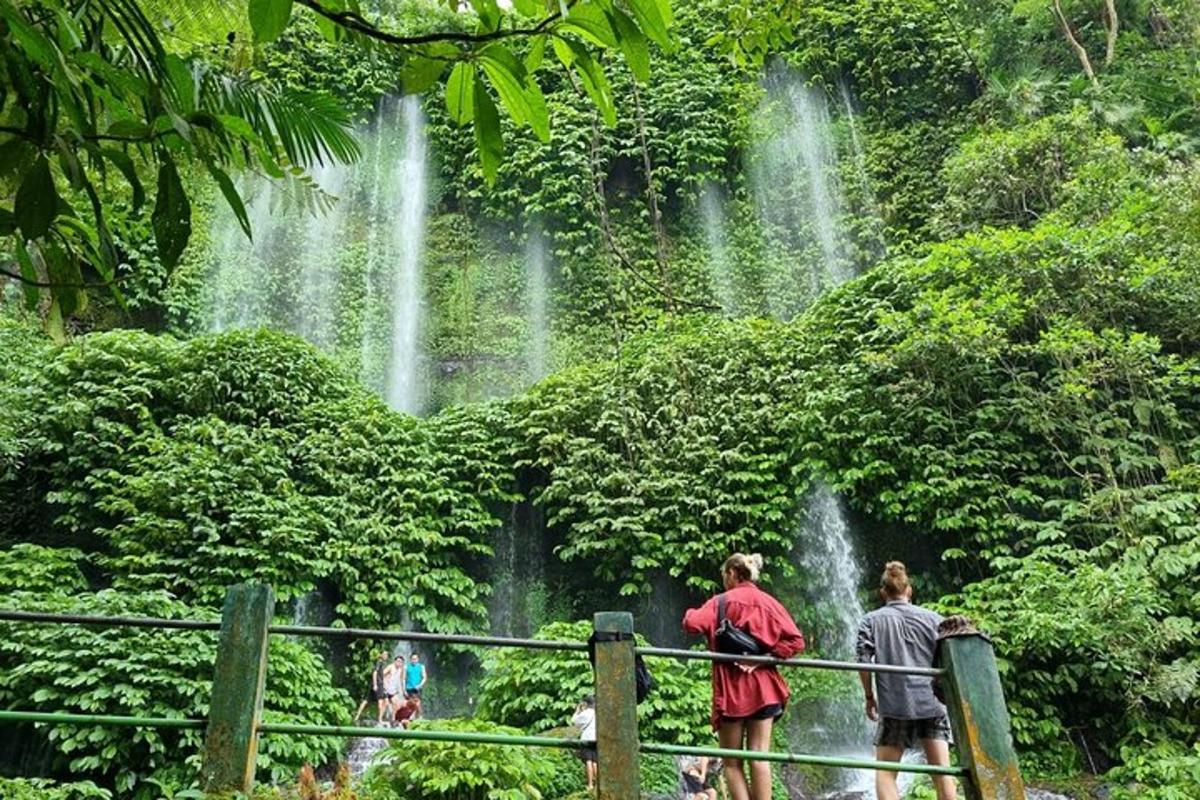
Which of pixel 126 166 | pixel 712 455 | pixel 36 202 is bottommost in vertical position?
pixel 36 202

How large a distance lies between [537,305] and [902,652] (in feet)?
42.0

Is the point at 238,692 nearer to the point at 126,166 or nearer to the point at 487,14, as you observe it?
the point at 126,166

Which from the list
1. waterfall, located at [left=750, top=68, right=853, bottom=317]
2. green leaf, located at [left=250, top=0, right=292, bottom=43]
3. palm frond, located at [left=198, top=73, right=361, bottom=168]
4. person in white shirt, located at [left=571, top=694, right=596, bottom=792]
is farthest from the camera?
waterfall, located at [left=750, top=68, right=853, bottom=317]

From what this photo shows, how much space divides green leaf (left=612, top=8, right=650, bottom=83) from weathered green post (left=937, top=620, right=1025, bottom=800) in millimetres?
2620

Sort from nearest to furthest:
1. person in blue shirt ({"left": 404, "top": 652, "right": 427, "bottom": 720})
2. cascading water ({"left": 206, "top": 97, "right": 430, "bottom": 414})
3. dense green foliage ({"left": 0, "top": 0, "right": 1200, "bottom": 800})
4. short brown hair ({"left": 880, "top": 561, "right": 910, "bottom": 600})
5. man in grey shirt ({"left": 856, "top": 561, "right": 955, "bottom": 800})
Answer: man in grey shirt ({"left": 856, "top": 561, "right": 955, "bottom": 800})
short brown hair ({"left": 880, "top": 561, "right": 910, "bottom": 600})
dense green foliage ({"left": 0, "top": 0, "right": 1200, "bottom": 800})
person in blue shirt ({"left": 404, "top": 652, "right": 427, "bottom": 720})
cascading water ({"left": 206, "top": 97, "right": 430, "bottom": 414})

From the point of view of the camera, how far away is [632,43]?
3.98 ft

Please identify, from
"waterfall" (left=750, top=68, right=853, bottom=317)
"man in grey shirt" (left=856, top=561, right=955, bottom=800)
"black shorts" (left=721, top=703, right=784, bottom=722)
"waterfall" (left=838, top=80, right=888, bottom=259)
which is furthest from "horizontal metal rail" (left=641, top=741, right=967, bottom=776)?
"waterfall" (left=838, top=80, right=888, bottom=259)

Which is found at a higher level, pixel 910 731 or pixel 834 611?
pixel 834 611

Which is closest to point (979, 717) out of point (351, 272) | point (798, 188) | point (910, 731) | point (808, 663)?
point (808, 663)

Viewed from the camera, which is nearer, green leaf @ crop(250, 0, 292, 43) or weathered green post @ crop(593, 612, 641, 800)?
green leaf @ crop(250, 0, 292, 43)

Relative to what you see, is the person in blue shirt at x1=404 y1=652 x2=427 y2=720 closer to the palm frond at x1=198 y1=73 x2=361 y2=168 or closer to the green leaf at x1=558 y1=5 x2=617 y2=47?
the palm frond at x1=198 y1=73 x2=361 y2=168

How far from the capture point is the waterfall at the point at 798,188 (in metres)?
16.0

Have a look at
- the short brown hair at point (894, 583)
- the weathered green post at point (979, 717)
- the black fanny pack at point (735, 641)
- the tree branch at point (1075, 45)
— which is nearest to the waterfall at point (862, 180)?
the tree branch at point (1075, 45)

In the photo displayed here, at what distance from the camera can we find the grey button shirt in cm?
407
